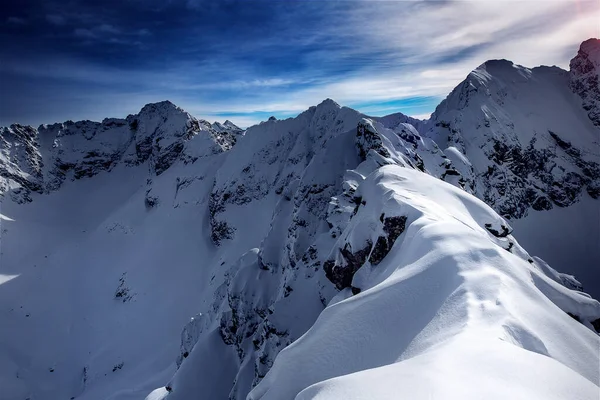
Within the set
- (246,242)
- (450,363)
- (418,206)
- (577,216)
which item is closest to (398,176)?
(418,206)

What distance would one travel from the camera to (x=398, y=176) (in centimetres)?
1911

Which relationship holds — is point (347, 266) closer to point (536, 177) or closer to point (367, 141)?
point (367, 141)

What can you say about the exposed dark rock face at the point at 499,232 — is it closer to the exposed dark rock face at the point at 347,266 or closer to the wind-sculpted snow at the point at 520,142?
the exposed dark rock face at the point at 347,266

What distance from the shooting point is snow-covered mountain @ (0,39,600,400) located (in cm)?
768

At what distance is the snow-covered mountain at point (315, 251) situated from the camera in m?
7.68

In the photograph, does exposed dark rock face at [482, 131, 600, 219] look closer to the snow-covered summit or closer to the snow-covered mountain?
the snow-covered mountain

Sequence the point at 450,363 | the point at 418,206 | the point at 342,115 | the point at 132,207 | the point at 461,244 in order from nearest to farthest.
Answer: the point at 450,363
the point at 461,244
the point at 418,206
the point at 342,115
the point at 132,207

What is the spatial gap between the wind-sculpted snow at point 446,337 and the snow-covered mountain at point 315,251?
0.05 meters

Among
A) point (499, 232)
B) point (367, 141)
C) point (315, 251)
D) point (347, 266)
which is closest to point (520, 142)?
point (367, 141)

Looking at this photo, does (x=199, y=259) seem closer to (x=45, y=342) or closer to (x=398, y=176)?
(x=45, y=342)

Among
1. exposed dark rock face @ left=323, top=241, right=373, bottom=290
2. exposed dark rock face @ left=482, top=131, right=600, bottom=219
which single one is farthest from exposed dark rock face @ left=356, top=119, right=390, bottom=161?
exposed dark rock face @ left=482, top=131, right=600, bottom=219

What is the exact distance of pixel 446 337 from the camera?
6.84 meters

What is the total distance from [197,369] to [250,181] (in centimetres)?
3787

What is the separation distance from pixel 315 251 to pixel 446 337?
1433 cm
